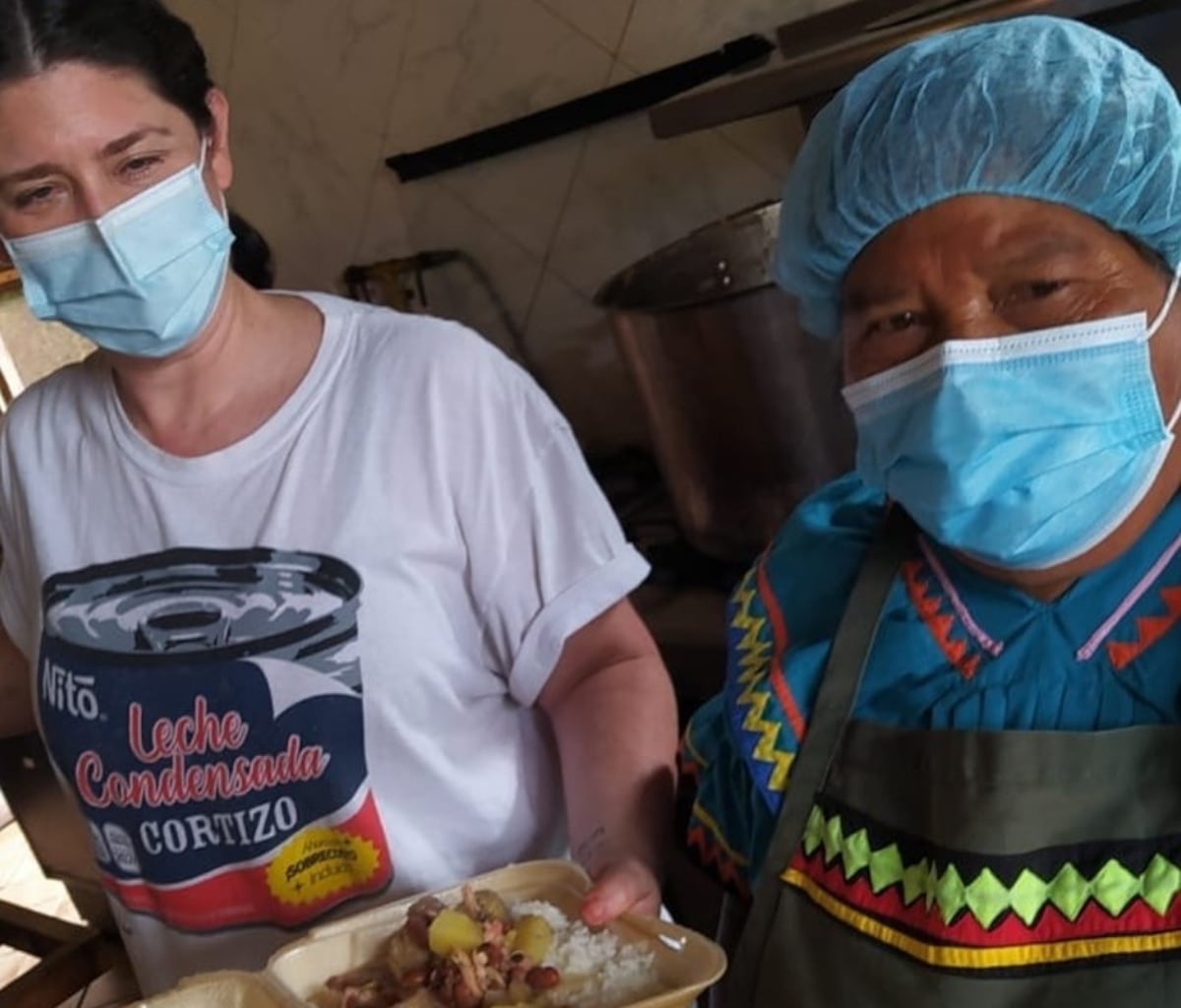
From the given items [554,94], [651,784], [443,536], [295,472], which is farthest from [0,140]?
[554,94]

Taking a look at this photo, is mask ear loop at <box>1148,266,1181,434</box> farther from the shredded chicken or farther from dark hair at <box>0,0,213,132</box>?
dark hair at <box>0,0,213,132</box>

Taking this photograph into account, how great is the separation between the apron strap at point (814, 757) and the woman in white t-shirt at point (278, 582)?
120mm

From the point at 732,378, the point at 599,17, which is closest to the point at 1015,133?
the point at 732,378

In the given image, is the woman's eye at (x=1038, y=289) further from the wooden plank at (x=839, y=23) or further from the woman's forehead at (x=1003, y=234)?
the wooden plank at (x=839, y=23)

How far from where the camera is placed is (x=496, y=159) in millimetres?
2043

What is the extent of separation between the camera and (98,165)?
3.08ft

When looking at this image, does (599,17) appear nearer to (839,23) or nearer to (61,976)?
(839,23)

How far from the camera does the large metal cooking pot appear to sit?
1.43 m

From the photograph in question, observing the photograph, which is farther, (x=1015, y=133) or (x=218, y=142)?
(x=218, y=142)

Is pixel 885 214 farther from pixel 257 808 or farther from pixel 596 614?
pixel 257 808

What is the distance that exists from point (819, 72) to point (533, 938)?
3.14ft

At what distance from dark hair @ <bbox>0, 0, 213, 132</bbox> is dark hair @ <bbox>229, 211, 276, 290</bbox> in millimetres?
132

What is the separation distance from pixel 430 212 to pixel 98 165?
1.25 metres

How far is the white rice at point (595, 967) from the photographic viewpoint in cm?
72
